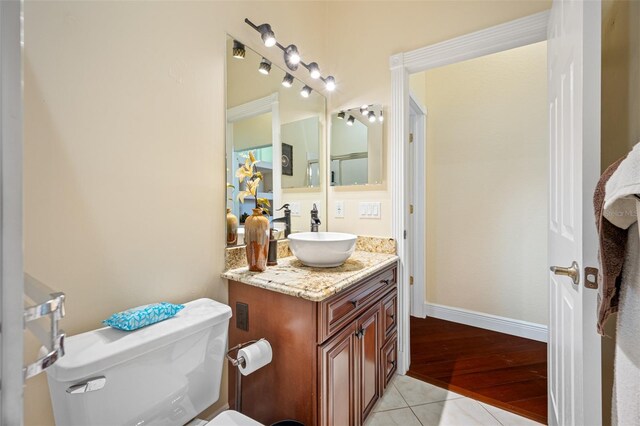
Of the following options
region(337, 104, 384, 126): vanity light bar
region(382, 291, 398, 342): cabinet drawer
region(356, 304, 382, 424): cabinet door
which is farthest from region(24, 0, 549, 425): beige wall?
region(382, 291, 398, 342): cabinet drawer

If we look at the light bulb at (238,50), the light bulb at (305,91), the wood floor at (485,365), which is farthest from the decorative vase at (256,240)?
the wood floor at (485,365)

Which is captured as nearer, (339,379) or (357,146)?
(339,379)

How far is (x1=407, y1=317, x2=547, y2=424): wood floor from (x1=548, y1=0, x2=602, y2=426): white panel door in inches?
19.6

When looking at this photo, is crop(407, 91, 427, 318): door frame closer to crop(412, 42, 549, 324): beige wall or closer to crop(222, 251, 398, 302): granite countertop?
crop(412, 42, 549, 324): beige wall

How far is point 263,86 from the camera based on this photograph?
1651mm

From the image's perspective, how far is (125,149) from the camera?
3.34ft

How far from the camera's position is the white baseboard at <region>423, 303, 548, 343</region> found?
Answer: 2350 millimetres

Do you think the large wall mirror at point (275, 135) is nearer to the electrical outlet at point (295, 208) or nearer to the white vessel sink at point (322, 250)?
the electrical outlet at point (295, 208)

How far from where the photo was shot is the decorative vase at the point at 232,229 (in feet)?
4.64

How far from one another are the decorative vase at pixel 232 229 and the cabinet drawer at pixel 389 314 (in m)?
0.93

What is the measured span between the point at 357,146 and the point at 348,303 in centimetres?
126

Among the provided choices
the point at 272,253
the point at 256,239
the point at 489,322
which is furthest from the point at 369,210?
the point at 489,322

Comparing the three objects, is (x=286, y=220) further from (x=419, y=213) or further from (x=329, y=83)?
(x=419, y=213)

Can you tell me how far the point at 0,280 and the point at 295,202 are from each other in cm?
167
